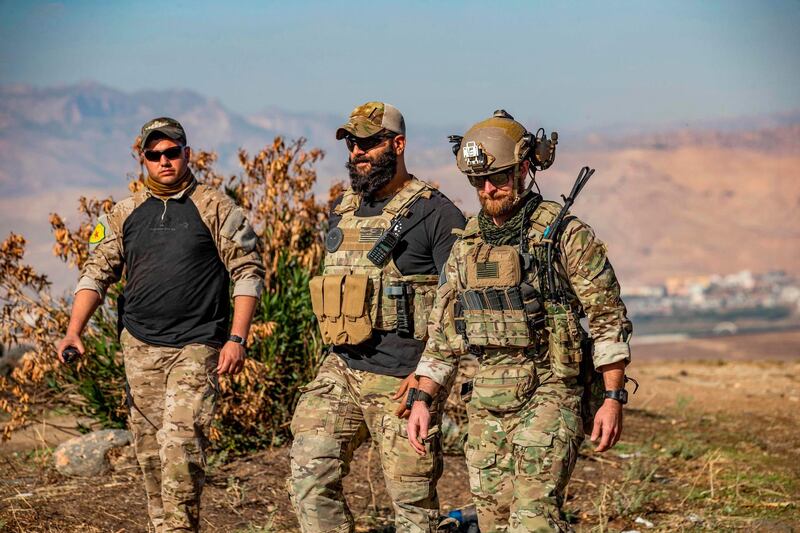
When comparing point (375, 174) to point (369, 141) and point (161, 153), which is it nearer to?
point (369, 141)

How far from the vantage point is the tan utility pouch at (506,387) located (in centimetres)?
457

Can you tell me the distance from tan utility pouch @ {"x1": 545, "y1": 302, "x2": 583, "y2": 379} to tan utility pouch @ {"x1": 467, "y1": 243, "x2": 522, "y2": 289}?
200 mm

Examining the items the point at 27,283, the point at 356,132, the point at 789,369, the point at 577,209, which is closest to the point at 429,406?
the point at 356,132

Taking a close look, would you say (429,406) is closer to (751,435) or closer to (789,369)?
(751,435)

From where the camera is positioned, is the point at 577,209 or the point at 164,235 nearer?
the point at 164,235

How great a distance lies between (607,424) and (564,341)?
374 mm

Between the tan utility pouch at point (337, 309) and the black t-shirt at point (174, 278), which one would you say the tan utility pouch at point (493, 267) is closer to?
the tan utility pouch at point (337, 309)

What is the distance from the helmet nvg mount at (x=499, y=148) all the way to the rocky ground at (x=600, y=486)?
2064 mm

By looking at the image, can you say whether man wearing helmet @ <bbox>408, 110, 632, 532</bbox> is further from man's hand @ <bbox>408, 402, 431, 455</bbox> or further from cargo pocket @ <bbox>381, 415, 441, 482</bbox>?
cargo pocket @ <bbox>381, 415, 441, 482</bbox>

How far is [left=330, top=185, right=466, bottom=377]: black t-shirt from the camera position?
518 centimetres

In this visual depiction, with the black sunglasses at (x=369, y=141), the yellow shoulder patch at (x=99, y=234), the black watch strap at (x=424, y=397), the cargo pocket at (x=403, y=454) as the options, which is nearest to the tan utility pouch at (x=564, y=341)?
the black watch strap at (x=424, y=397)

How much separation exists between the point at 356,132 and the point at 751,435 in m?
6.00

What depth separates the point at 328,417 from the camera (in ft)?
16.8

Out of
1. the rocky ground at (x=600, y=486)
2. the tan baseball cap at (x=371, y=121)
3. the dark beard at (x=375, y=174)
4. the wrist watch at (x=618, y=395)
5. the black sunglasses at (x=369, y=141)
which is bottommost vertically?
the rocky ground at (x=600, y=486)
